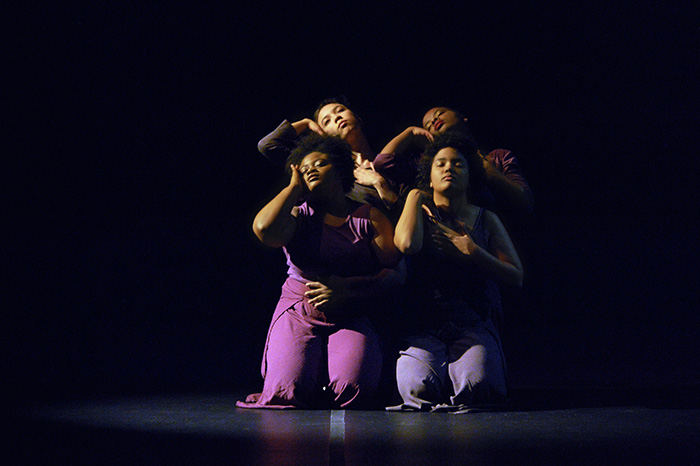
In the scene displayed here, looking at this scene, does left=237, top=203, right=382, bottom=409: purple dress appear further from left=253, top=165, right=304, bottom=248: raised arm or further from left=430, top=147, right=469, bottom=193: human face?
left=430, top=147, right=469, bottom=193: human face

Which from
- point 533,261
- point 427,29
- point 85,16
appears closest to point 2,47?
point 85,16

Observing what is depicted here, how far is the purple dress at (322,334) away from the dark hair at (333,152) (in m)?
0.13

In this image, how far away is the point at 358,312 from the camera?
3.11 m

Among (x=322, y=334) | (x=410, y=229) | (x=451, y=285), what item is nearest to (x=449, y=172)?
(x=410, y=229)

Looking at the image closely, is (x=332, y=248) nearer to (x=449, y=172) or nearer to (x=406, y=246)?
(x=406, y=246)

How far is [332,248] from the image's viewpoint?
311 centimetres

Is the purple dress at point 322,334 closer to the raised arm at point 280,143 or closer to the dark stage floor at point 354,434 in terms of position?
the dark stage floor at point 354,434

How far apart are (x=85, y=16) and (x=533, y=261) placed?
2.75 meters

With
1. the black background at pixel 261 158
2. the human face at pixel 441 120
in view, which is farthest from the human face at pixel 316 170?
the black background at pixel 261 158

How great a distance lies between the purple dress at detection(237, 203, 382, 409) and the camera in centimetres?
296

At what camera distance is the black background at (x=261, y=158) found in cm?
446

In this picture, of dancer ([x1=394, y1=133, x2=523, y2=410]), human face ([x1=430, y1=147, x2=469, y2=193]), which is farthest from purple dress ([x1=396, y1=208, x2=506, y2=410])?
human face ([x1=430, y1=147, x2=469, y2=193])

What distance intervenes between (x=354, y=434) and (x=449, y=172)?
1.20m

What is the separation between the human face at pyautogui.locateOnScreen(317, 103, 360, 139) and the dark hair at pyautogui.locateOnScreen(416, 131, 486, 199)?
1.13 feet
